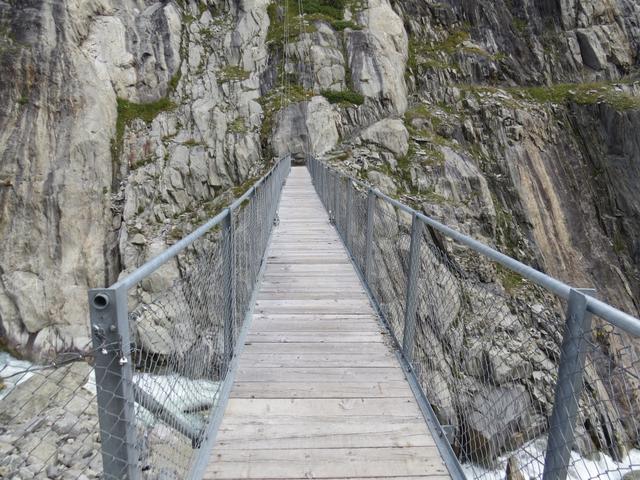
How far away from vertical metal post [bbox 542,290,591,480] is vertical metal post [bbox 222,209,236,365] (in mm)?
2766

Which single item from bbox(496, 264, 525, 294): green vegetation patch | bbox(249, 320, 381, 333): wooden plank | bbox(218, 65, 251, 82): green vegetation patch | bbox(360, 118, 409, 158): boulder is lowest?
bbox(496, 264, 525, 294): green vegetation patch

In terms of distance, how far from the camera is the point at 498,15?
34438 millimetres

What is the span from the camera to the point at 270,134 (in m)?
24.5

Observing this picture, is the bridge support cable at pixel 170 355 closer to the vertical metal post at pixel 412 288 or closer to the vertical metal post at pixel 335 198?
the vertical metal post at pixel 412 288

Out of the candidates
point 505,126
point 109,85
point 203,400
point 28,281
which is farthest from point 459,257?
point 109,85

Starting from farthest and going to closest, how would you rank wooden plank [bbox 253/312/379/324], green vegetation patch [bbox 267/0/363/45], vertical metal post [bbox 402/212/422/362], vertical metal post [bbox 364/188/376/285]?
green vegetation patch [bbox 267/0/363/45], vertical metal post [bbox 364/188/376/285], wooden plank [bbox 253/312/379/324], vertical metal post [bbox 402/212/422/362]

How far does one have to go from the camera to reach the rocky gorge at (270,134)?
63.2 feet

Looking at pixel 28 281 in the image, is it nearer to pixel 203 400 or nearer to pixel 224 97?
pixel 224 97

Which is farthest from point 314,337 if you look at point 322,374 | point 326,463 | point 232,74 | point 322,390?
point 232,74

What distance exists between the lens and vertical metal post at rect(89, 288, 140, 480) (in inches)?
61.1

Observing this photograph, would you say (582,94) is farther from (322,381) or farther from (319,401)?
(319,401)

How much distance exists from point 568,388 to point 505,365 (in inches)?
123

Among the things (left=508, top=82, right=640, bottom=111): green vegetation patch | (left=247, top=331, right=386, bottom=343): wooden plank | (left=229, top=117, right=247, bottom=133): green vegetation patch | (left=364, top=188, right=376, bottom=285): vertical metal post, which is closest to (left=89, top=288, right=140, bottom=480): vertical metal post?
(left=247, top=331, right=386, bottom=343): wooden plank

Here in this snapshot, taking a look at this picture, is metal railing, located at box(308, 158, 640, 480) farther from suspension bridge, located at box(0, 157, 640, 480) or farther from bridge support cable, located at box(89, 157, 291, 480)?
bridge support cable, located at box(89, 157, 291, 480)
